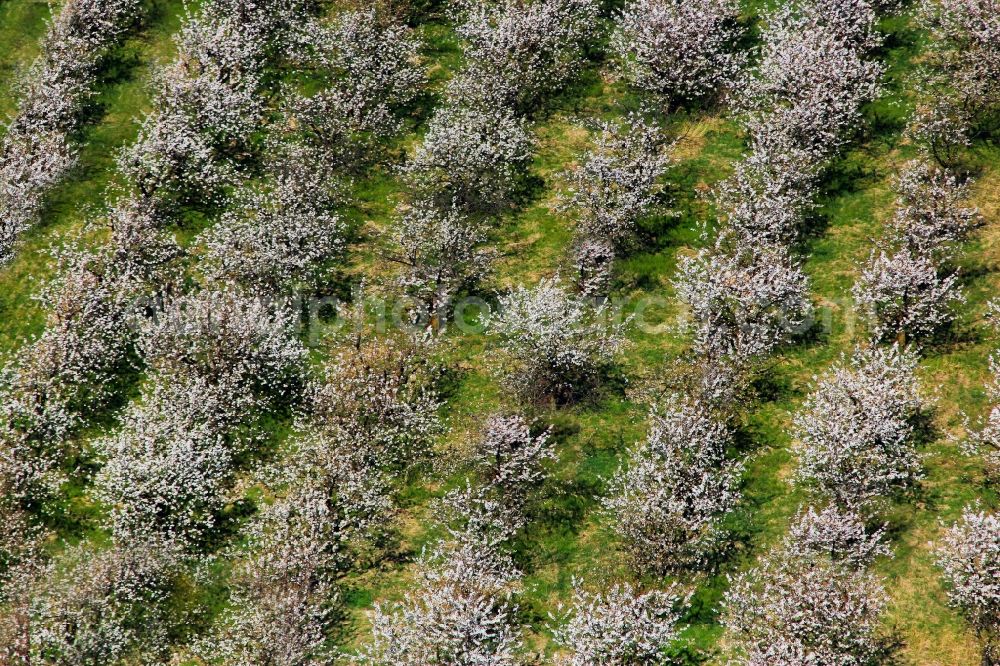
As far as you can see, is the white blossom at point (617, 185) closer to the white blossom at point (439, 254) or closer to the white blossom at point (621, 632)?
the white blossom at point (439, 254)

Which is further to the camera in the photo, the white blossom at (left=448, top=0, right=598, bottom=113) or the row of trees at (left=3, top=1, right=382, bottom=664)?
the white blossom at (left=448, top=0, right=598, bottom=113)

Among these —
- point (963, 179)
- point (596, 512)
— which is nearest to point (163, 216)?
point (596, 512)

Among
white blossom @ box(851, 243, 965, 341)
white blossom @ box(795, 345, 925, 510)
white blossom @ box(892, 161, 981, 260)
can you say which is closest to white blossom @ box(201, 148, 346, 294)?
white blossom @ box(795, 345, 925, 510)

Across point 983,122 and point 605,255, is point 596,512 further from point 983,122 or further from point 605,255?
point 983,122

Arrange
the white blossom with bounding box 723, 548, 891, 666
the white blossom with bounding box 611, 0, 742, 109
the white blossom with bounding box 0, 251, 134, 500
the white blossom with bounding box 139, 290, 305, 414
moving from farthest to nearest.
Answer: the white blossom with bounding box 611, 0, 742, 109
the white blossom with bounding box 139, 290, 305, 414
the white blossom with bounding box 0, 251, 134, 500
the white blossom with bounding box 723, 548, 891, 666

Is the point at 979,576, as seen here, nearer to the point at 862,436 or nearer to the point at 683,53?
the point at 862,436

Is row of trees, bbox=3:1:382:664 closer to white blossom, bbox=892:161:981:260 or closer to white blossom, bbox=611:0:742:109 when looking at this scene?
white blossom, bbox=611:0:742:109

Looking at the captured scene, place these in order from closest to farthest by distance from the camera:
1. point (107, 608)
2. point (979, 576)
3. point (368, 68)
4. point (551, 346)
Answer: point (979, 576), point (107, 608), point (551, 346), point (368, 68)

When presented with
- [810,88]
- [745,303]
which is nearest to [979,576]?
[745,303]
